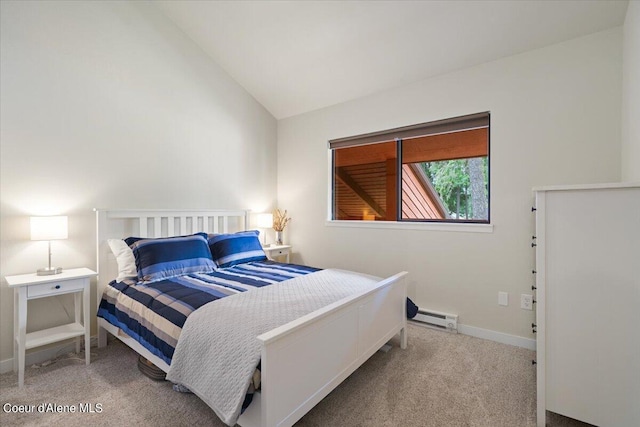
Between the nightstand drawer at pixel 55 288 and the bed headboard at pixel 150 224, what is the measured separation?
271 mm

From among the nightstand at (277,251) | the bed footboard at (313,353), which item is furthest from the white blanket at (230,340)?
the nightstand at (277,251)

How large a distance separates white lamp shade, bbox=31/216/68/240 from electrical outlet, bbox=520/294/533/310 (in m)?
A: 3.63

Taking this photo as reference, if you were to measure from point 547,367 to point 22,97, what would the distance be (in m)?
3.86

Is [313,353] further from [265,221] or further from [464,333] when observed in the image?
[265,221]

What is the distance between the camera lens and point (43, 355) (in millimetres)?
2379

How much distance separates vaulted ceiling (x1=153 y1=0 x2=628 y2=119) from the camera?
2.30 m

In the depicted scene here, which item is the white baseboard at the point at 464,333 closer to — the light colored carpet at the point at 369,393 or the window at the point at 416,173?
the light colored carpet at the point at 369,393

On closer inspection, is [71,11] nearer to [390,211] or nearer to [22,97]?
[22,97]

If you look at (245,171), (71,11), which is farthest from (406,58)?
(71,11)

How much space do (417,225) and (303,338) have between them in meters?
2.03

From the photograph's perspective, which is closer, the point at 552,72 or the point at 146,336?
the point at 146,336

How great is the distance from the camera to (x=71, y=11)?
8.29 feet

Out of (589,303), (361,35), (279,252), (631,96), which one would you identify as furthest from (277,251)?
(631,96)

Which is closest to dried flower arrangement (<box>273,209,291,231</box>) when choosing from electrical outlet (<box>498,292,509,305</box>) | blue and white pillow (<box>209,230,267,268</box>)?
blue and white pillow (<box>209,230,267,268</box>)
